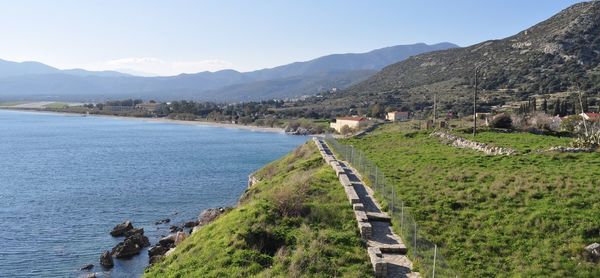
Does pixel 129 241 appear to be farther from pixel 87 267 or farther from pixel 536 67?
pixel 536 67

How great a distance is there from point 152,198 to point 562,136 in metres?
40.5

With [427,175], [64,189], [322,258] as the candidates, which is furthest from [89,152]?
[322,258]

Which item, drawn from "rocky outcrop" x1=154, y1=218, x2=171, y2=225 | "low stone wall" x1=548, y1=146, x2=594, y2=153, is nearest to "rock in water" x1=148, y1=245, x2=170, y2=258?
"rocky outcrop" x1=154, y1=218, x2=171, y2=225

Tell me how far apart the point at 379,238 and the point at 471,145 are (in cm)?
2697

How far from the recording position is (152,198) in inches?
2233

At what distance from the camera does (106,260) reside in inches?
1294

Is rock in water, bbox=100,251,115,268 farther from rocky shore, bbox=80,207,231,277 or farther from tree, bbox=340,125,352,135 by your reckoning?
tree, bbox=340,125,352,135

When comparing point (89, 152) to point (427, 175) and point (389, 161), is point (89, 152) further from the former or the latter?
point (427, 175)

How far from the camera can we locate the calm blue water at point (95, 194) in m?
35.4

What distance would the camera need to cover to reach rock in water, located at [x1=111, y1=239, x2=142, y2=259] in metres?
34.3

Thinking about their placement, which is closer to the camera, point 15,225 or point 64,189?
point 15,225

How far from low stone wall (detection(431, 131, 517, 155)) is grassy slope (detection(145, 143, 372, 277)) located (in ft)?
58.7

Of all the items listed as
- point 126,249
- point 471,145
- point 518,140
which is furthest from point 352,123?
point 126,249

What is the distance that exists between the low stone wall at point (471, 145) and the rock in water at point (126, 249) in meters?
25.8
